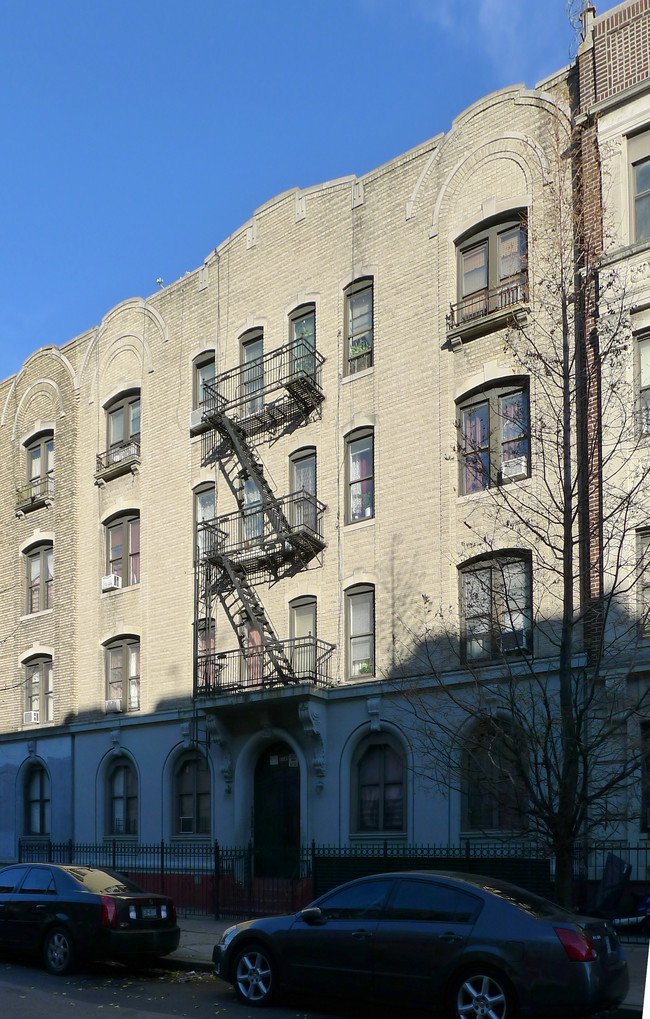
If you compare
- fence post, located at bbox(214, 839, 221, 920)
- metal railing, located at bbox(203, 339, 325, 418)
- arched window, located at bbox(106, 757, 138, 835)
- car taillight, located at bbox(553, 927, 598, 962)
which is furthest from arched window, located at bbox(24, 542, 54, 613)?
car taillight, located at bbox(553, 927, 598, 962)

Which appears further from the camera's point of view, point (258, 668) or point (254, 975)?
point (258, 668)

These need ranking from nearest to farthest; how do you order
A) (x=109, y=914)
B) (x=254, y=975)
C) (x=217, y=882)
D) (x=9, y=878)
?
(x=254, y=975) → (x=109, y=914) → (x=9, y=878) → (x=217, y=882)

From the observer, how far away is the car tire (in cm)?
1023

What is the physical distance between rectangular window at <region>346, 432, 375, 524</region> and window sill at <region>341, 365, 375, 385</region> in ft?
3.90

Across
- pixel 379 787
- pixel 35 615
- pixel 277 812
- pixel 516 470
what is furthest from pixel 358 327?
pixel 35 615

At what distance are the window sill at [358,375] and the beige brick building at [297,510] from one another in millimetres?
56

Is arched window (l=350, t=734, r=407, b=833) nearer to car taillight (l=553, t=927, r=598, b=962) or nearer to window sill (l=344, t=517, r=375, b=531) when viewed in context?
window sill (l=344, t=517, r=375, b=531)

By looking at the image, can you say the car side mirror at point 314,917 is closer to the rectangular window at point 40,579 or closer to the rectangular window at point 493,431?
the rectangular window at point 493,431

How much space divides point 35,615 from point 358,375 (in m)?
12.9

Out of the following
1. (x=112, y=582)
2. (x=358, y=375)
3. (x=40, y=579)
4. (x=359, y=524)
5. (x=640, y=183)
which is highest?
(x=640, y=183)

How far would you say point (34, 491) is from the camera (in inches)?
1238

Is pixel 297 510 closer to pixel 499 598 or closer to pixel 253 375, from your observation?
pixel 253 375

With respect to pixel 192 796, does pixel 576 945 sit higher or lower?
higher

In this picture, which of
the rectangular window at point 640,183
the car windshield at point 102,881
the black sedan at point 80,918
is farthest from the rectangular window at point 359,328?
the black sedan at point 80,918
